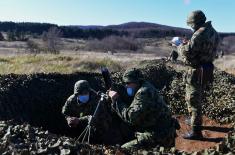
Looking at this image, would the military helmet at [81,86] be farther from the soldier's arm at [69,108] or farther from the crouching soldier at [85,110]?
the soldier's arm at [69,108]

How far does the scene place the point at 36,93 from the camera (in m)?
13.4

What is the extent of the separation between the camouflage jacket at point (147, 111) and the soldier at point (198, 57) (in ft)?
7.29

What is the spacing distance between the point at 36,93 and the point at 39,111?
0.66 metres

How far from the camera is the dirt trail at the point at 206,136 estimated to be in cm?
1125

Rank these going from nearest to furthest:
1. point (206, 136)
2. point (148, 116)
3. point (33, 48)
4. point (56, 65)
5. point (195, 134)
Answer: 1. point (148, 116)
2. point (195, 134)
3. point (206, 136)
4. point (56, 65)
5. point (33, 48)

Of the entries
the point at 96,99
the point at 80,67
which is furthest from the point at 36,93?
the point at 80,67

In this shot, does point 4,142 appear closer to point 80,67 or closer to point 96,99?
point 96,99

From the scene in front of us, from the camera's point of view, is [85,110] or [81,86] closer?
[81,86]

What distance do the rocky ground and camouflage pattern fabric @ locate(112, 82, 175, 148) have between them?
0.70m

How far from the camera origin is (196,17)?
1099 centimetres

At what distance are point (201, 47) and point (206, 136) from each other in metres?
2.32

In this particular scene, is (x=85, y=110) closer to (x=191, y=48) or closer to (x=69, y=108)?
(x=69, y=108)

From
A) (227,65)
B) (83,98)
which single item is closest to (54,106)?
(83,98)

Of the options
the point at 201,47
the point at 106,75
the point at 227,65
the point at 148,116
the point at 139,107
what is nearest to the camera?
the point at 139,107
